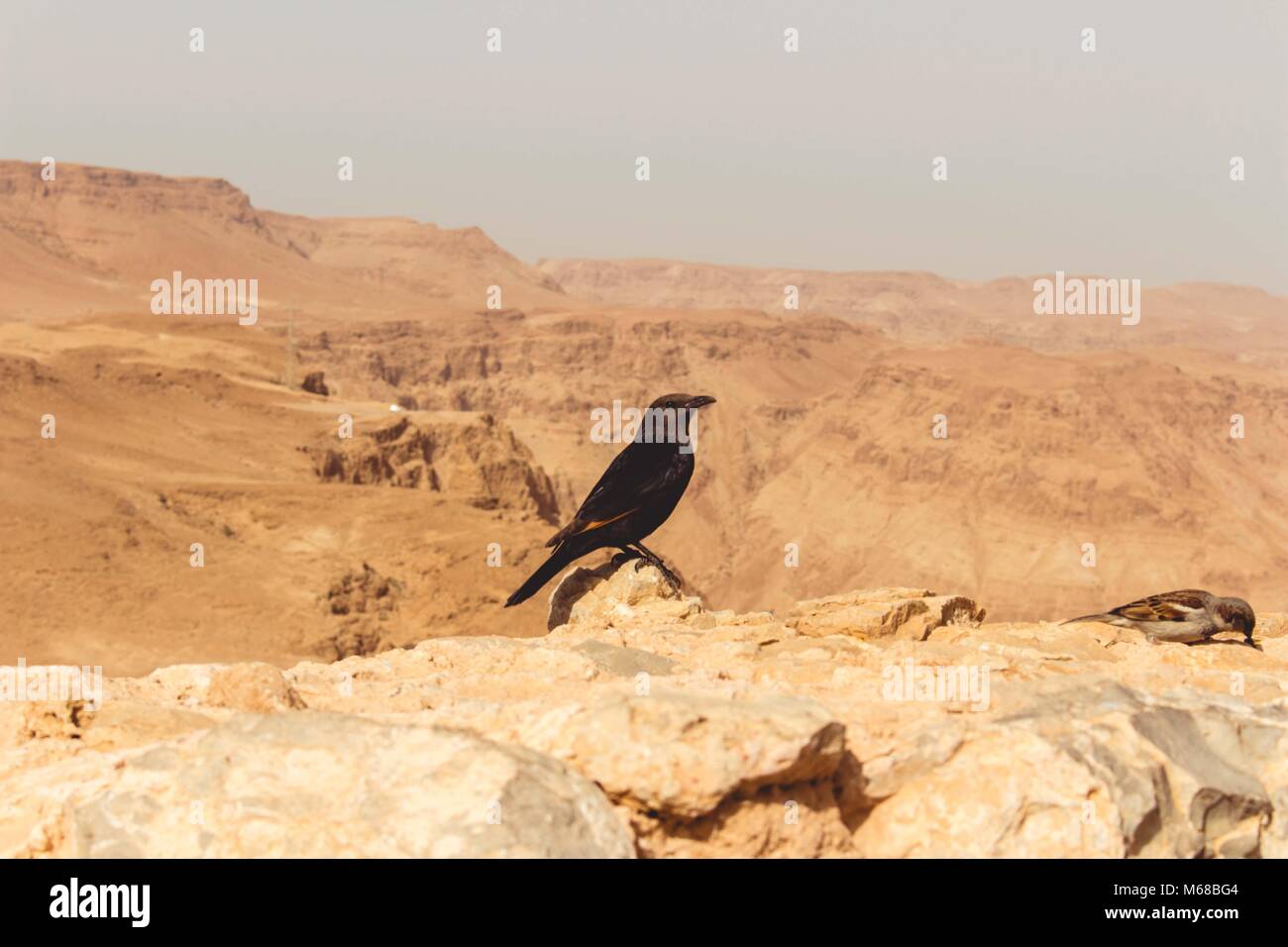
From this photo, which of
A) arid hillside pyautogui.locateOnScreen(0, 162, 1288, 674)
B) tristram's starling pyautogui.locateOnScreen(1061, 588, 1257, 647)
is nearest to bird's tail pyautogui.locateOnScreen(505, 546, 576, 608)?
tristram's starling pyautogui.locateOnScreen(1061, 588, 1257, 647)

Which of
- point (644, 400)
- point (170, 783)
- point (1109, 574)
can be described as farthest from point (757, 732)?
point (644, 400)

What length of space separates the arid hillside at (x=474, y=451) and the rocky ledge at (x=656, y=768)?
15.2 meters

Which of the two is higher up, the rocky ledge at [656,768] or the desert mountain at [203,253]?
the desert mountain at [203,253]

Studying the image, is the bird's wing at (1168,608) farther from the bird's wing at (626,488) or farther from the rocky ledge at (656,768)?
the bird's wing at (626,488)

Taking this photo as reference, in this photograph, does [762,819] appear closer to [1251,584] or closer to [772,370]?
[1251,584]

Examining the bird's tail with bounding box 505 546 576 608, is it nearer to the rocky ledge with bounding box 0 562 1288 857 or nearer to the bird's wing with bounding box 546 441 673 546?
the bird's wing with bounding box 546 441 673 546

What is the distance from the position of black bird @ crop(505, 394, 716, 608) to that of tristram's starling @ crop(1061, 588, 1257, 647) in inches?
117

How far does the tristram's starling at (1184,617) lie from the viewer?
777 centimetres

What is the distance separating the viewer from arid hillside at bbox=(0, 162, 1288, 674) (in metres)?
22.1

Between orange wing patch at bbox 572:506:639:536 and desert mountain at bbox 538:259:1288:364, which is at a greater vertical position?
desert mountain at bbox 538:259:1288:364

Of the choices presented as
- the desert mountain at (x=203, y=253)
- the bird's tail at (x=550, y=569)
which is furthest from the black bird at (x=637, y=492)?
the desert mountain at (x=203, y=253)

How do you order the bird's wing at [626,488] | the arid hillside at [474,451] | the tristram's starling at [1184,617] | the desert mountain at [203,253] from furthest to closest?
the desert mountain at [203,253] < the arid hillside at [474,451] < the bird's wing at [626,488] < the tristram's starling at [1184,617]

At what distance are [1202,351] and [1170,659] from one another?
88.5 meters
